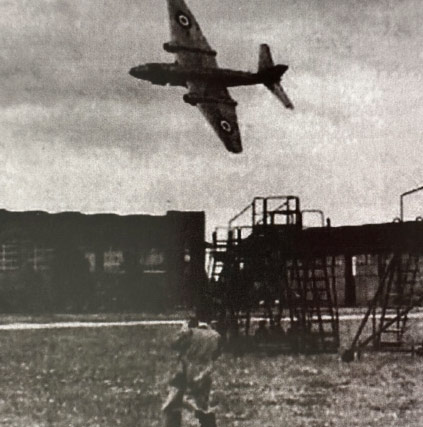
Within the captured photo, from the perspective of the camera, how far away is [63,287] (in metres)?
57.9

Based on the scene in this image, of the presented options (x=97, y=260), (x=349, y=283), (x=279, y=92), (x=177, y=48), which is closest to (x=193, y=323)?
(x=177, y=48)

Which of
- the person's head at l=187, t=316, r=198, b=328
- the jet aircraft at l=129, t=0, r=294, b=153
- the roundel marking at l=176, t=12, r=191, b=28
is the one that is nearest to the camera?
the person's head at l=187, t=316, r=198, b=328

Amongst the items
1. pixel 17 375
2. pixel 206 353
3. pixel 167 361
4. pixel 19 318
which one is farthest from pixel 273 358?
pixel 19 318

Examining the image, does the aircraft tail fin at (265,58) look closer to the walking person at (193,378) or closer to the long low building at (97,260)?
the walking person at (193,378)

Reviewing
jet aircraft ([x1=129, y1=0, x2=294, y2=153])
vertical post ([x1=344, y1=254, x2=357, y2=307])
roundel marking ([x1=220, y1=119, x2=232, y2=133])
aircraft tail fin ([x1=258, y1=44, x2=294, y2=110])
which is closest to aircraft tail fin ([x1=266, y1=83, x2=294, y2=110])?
aircraft tail fin ([x1=258, y1=44, x2=294, y2=110])

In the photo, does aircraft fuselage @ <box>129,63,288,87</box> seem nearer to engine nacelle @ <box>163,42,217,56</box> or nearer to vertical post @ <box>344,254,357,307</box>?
engine nacelle @ <box>163,42,217,56</box>

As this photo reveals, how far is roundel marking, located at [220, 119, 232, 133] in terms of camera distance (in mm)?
22522

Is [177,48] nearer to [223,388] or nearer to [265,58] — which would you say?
[265,58]

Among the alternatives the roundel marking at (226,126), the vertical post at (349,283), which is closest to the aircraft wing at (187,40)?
the roundel marking at (226,126)

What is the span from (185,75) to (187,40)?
1.09 meters

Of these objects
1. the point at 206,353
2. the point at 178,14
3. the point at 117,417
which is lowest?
the point at 117,417

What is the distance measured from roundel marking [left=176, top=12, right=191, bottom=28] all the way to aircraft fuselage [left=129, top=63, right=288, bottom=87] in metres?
1.38

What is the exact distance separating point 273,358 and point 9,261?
3714cm

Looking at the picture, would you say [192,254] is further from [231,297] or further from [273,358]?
[273,358]
